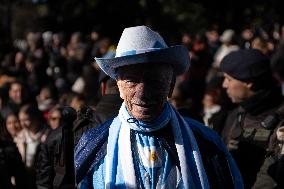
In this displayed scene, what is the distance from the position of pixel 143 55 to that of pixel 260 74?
2.54 meters

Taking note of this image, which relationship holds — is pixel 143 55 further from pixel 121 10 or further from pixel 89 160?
pixel 121 10

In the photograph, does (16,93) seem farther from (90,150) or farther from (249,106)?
(90,150)

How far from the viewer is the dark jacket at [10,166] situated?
5.36 meters

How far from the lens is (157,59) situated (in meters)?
4.11

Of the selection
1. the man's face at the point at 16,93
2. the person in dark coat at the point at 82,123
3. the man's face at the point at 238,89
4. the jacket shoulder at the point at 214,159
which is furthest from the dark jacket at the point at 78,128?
the man's face at the point at 16,93

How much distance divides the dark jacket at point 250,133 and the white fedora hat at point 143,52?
1332 millimetres

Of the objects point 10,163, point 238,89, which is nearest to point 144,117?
point 10,163

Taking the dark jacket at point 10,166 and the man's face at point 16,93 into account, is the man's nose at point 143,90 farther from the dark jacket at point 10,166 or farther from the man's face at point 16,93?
the man's face at point 16,93

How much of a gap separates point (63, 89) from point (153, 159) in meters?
9.54

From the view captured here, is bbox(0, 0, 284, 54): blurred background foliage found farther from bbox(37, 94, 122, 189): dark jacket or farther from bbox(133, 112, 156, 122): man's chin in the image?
bbox(133, 112, 156, 122): man's chin

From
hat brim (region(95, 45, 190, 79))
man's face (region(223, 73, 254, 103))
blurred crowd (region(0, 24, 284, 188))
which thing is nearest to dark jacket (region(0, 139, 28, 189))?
blurred crowd (region(0, 24, 284, 188))

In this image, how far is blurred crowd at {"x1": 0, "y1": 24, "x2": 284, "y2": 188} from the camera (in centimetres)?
704

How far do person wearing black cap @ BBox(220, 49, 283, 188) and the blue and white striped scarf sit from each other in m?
1.27

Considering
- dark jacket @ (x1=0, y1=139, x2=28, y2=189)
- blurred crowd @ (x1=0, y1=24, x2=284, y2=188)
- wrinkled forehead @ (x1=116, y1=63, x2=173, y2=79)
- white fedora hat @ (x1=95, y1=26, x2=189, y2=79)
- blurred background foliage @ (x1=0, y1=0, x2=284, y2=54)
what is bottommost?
blurred background foliage @ (x1=0, y1=0, x2=284, y2=54)
